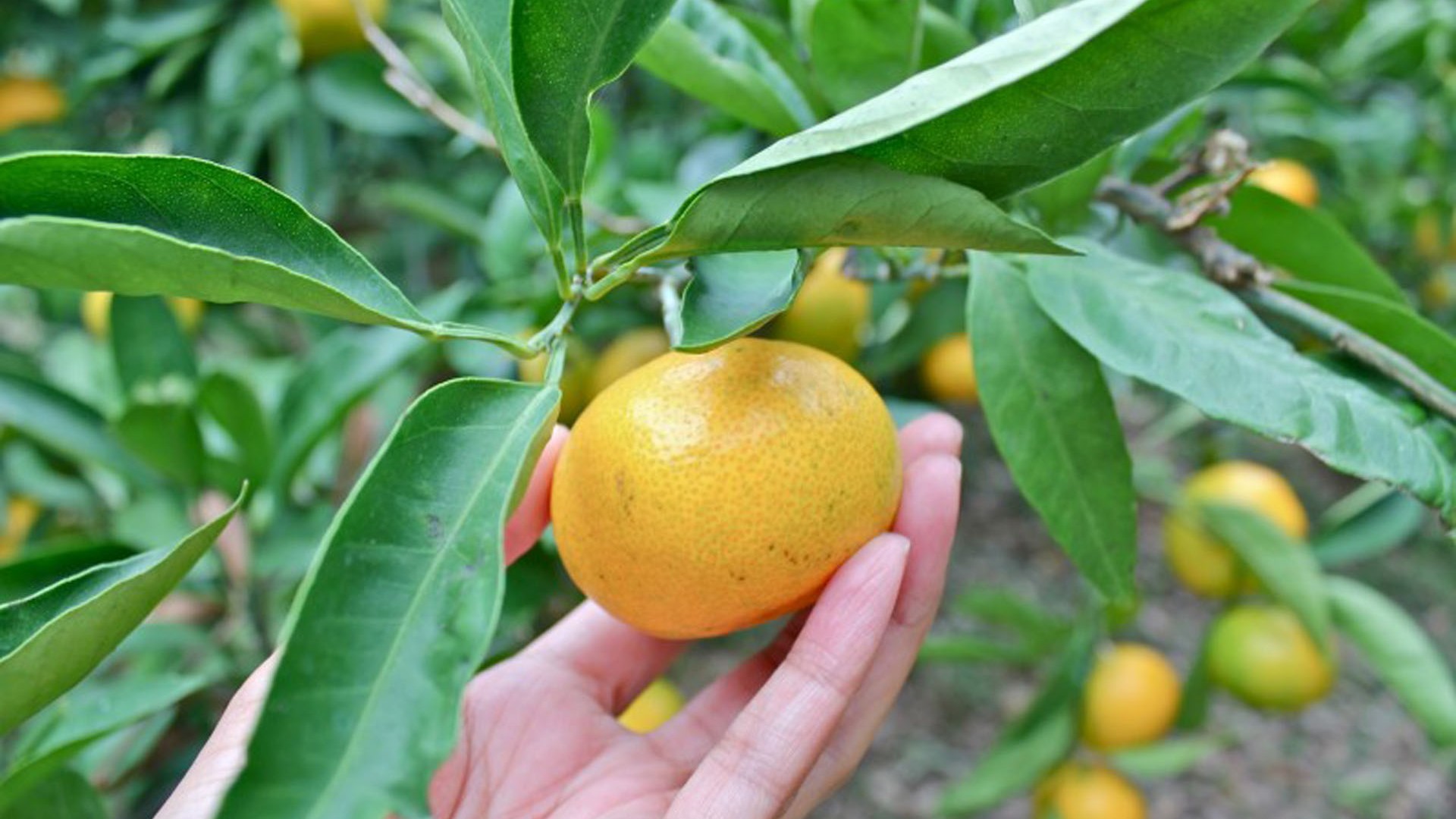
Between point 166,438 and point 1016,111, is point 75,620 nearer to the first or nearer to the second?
point 1016,111

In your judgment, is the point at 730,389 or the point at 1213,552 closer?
the point at 730,389

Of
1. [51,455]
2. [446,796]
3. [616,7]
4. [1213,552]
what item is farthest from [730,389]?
[51,455]

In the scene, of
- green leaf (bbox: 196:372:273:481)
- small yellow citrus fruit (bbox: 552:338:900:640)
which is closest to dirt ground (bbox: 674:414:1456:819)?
green leaf (bbox: 196:372:273:481)

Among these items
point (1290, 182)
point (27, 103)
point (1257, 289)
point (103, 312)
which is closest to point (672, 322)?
point (1257, 289)

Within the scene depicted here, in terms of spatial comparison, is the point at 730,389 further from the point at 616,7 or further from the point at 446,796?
the point at 446,796

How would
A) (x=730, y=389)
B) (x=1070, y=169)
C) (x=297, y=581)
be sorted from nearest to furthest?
(x=1070, y=169) < (x=730, y=389) < (x=297, y=581)

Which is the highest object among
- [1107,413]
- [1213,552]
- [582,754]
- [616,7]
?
[616,7]
